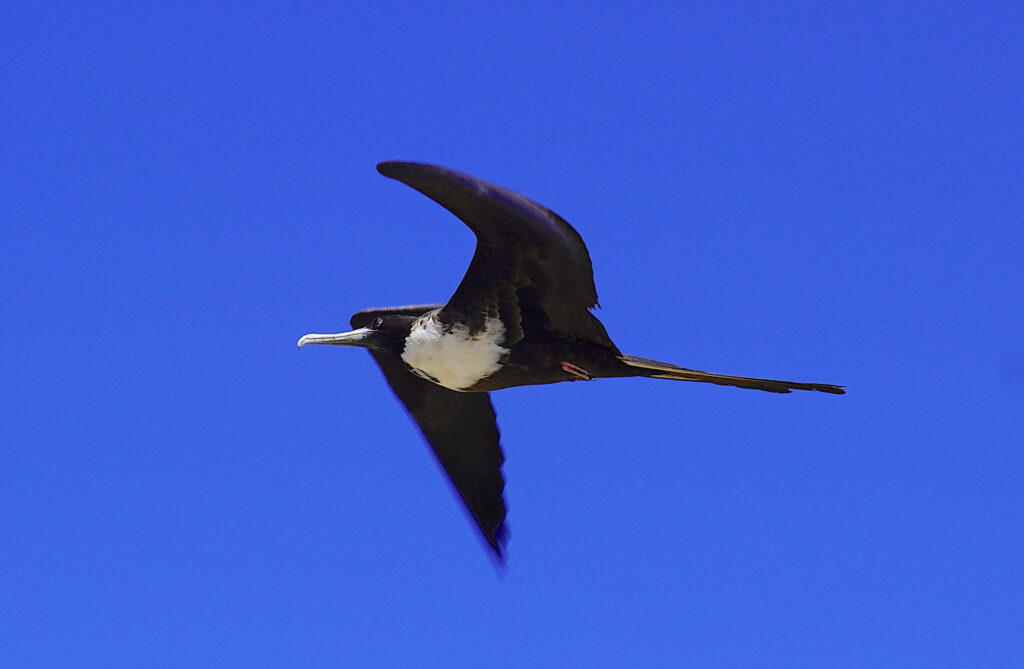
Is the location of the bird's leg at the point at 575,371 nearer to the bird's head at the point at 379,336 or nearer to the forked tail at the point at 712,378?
the forked tail at the point at 712,378

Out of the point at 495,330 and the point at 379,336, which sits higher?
the point at 379,336

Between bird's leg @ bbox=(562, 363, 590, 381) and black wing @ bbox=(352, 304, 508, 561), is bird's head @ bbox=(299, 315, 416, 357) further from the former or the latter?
bird's leg @ bbox=(562, 363, 590, 381)

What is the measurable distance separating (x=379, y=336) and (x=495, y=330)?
2.78ft

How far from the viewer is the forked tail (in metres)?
6.42

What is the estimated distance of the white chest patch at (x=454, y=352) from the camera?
690 centimetres

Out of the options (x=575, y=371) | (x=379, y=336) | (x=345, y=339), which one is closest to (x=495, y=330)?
(x=575, y=371)

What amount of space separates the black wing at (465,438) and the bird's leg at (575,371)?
3.91ft

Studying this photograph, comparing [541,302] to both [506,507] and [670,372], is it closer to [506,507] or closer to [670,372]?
[670,372]

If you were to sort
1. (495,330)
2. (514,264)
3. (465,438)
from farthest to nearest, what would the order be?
(465,438) → (495,330) → (514,264)

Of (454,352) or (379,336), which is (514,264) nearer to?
(454,352)

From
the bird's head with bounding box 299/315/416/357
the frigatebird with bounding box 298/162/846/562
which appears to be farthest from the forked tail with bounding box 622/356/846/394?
the bird's head with bounding box 299/315/416/357

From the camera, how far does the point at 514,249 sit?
6359 millimetres

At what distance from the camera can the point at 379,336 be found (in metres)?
7.39

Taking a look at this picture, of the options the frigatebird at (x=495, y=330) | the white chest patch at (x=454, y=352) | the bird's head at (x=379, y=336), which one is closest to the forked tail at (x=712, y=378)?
the frigatebird at (x=495, y=330)
